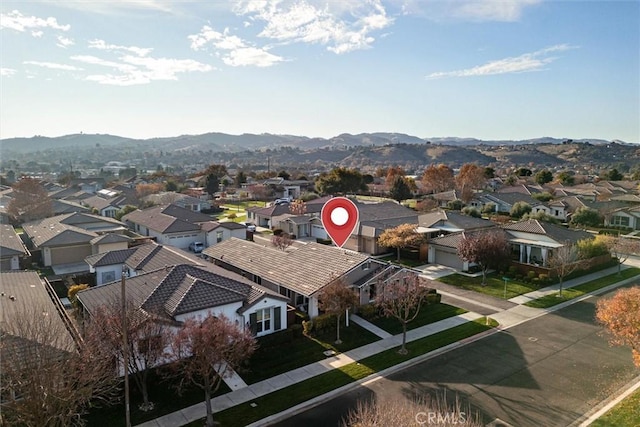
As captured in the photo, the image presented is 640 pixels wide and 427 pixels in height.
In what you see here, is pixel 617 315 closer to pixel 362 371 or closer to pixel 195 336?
pixel 362 371

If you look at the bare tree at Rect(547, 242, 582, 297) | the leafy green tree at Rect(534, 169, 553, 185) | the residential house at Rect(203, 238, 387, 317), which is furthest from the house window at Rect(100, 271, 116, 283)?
the leafy green tree at Rect(534, 169, 553, 185)

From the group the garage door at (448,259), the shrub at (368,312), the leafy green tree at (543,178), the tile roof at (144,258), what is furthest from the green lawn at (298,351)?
the leafy green tree at (543,178)

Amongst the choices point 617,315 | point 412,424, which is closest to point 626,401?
point 617,315

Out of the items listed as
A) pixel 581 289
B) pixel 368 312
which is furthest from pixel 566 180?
pixel 368 312

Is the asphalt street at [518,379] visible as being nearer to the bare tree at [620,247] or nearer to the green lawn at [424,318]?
the green lawn at [424,318]

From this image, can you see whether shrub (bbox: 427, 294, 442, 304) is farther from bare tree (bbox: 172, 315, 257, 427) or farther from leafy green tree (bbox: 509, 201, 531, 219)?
Answer: leafy green tree (bbox: 509, 201, 531, 219)

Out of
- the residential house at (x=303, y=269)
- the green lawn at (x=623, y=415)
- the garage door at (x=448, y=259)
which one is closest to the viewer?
the green lawn at (x=623, y=415)
